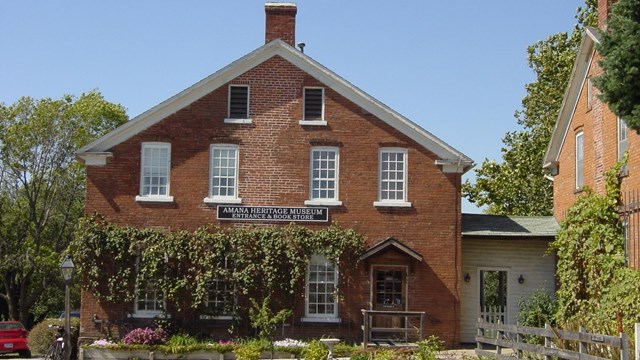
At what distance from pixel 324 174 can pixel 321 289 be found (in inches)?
131

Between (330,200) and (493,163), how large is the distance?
17.7 m

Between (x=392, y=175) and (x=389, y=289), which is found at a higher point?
(x=392, y=175)

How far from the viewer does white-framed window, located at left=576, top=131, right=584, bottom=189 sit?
27.9 meters

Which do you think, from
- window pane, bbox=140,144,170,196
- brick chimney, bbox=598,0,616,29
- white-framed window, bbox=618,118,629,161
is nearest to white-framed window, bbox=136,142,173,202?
window pane, bbox=140,144,170,196

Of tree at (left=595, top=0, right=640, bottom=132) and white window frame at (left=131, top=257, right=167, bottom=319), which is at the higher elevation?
tree at (left=595, top=0, right=640, bottom=132)

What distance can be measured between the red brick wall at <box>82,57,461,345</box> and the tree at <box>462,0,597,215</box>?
559 inches

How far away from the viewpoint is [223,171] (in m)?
28.2

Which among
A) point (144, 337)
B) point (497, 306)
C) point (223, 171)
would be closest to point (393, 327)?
point (497, 306)

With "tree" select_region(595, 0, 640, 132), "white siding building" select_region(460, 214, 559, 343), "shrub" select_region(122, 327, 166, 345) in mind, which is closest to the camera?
"tree" select_region(595, 0, 640, 132)

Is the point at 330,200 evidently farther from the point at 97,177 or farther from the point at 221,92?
the point at 97,177

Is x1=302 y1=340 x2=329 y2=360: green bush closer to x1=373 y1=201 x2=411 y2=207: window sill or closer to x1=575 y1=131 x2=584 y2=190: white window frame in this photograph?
x1=373 y1=201 x2=411 y2=207: window sill

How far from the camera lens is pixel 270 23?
2934 centimetres

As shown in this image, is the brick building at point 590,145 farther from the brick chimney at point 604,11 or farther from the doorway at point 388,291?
the doorway at point 388,291

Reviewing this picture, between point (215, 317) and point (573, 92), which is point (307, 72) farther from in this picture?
point (573, 92)
